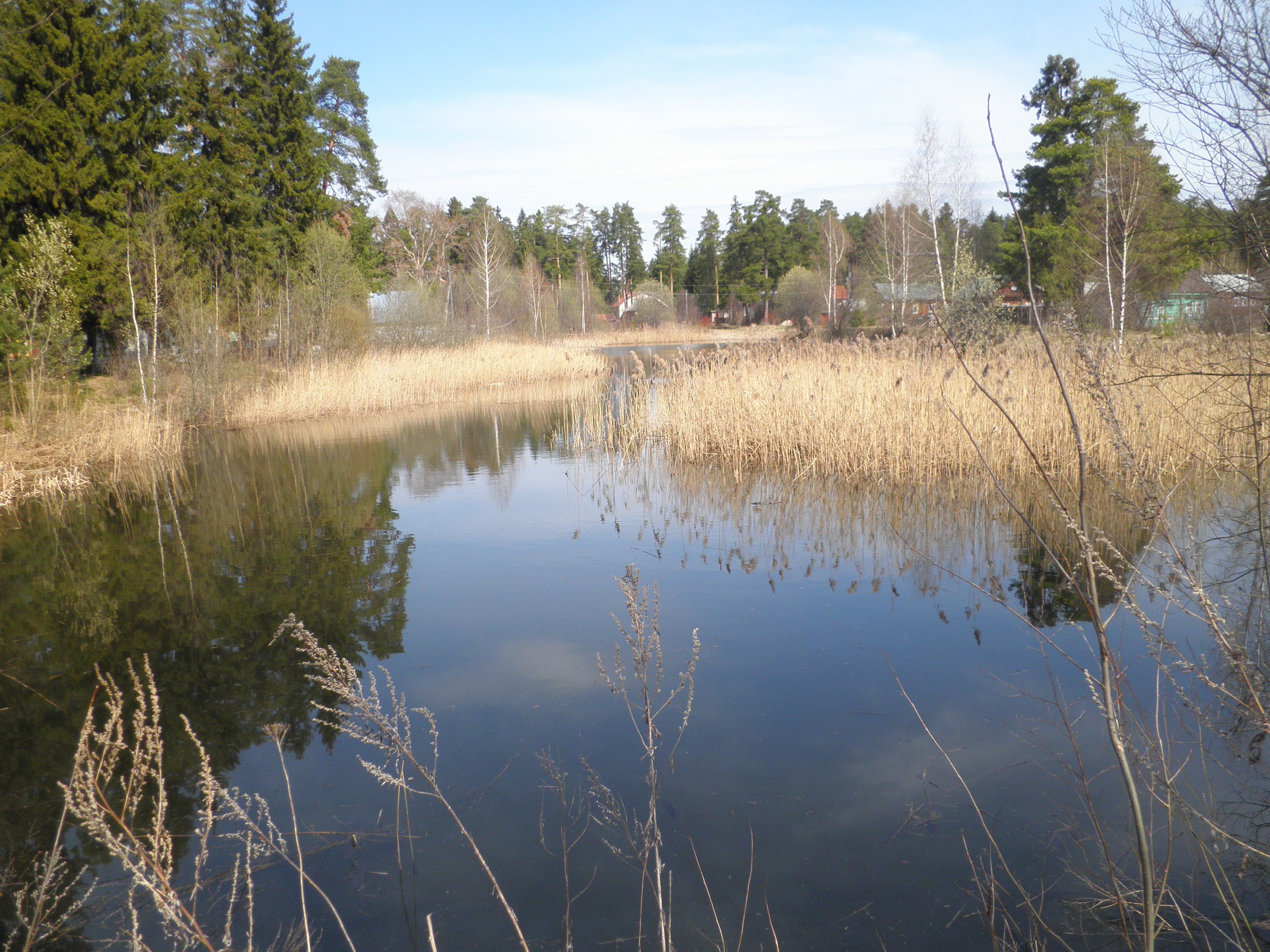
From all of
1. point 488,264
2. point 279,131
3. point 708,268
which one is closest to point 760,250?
point 708,268

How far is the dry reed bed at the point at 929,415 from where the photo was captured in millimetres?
6531

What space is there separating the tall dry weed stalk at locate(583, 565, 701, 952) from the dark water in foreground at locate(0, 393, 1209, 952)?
6 centimetres

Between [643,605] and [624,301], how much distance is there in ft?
168

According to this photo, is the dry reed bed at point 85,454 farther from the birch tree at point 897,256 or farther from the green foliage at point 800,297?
the green foliage at point 800,297

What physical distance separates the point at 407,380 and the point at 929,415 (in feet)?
37.6

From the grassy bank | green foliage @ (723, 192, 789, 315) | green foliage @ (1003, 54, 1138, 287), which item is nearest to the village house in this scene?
the grassy bank

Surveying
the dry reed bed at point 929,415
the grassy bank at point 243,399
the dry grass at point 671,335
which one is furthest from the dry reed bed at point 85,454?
the dry grass at point 671,335

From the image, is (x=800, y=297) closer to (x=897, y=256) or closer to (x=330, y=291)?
(x=897, y=256)

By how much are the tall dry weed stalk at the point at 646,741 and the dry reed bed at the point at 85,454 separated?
6.55 m

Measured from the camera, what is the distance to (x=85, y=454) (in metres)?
8.80

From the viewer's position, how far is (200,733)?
10.5ft

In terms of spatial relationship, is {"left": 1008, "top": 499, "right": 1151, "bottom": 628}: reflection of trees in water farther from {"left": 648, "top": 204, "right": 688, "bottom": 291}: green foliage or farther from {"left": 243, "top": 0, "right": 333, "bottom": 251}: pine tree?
{"left": 648, "top": 204, "right": 688, "bottom": 291}: green foliage

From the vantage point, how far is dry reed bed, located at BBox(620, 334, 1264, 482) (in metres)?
6.53

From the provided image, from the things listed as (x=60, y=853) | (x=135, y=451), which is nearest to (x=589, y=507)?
(x=60, y=853)
